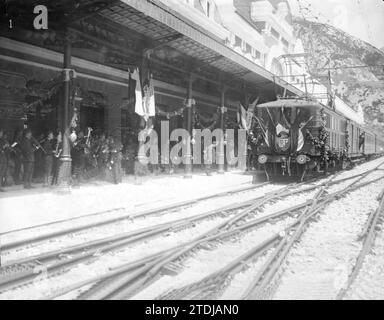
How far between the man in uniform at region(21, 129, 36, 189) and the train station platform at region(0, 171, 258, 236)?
290 mm

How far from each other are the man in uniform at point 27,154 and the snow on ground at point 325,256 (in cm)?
702

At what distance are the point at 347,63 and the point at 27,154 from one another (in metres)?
23.1

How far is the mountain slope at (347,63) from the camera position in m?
23.7

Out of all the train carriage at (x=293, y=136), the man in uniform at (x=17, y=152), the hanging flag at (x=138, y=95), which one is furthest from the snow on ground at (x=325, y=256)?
the man in uniform at (x=17, y=152)

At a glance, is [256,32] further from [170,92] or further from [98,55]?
[98,55]

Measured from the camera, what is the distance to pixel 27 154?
34.4 feet

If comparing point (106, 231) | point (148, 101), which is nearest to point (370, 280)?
point (106, 231)

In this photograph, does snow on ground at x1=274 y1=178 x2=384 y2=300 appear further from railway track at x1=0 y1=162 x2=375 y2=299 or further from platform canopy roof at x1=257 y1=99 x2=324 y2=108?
platform canopy roof at x1=257 y1=99 x2=324 y2=108

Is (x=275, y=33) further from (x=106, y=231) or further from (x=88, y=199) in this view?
(x=106, y=231)

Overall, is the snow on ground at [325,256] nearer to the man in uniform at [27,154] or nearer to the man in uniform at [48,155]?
the man in uniform at [48,155]

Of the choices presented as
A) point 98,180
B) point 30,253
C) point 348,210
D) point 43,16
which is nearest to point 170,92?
point 98,180

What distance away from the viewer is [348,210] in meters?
9.30

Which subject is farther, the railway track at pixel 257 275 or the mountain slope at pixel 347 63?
the mountain slope at pixel 347 63
